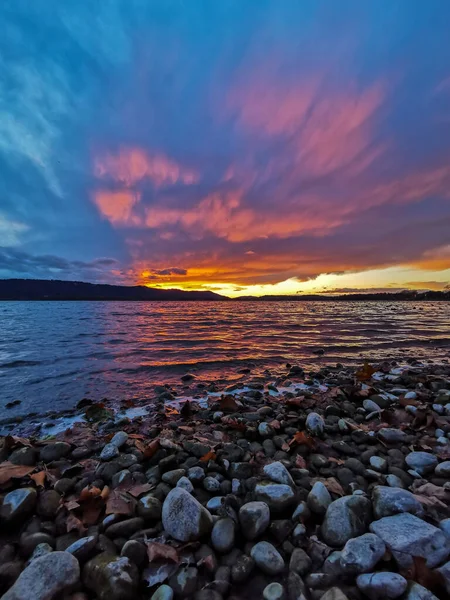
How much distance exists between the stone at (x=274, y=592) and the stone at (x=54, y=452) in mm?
3120

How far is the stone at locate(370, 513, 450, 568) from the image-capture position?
1.99 m

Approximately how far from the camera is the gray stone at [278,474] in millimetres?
2877

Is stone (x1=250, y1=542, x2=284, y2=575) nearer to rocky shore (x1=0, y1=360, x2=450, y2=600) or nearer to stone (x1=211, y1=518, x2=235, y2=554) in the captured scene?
rocky shore (x1=0, y1=360, x2=450, y2=600)

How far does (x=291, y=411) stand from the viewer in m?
5.51

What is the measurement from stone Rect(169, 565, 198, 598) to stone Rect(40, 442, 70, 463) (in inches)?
101

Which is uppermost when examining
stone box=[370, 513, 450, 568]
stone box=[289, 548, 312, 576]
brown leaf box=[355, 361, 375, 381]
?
stone box=[370, 513, 450, 568]

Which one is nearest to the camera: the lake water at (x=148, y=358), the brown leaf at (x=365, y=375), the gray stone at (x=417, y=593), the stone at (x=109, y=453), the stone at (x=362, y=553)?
the gray stone at (x=417, y=593)

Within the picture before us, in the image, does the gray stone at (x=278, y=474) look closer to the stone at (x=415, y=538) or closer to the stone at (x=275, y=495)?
the stone at (x=275, y=495)

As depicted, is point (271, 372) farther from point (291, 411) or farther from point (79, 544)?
point (79, 544)

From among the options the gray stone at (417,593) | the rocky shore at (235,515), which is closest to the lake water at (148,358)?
the rocky shore at (235,515)

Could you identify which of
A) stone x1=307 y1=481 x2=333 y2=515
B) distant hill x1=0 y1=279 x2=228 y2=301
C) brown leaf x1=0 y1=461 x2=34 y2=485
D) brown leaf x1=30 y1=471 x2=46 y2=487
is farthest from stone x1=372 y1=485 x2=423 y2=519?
distant hill x1=0 y1=279 x2=228 y2=301


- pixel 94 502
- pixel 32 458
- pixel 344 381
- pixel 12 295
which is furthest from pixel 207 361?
pixel 12 295

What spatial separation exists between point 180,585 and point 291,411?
3914 mm

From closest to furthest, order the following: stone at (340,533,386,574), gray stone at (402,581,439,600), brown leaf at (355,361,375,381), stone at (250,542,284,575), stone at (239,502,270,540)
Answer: gray stone at (402,581,439,600) → stone at (340,533,386,574) → stone at (250,542,284,575) → stone at (239,502,270,540) → brown leaf at (355,361,375,381)
